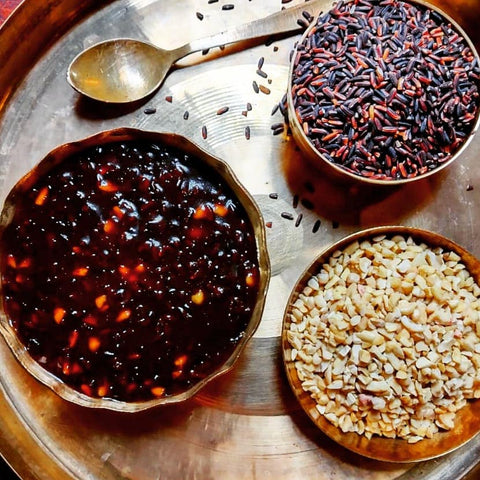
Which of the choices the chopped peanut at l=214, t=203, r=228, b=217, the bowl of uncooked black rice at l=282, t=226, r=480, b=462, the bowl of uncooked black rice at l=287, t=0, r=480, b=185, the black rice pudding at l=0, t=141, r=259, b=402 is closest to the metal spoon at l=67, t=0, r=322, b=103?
the bowl of uncooked black rice at l=287, t=0, r=480, b=185

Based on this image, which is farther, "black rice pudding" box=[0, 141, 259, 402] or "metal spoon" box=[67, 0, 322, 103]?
"metal spoon" box=[67, 0, 322, 103]

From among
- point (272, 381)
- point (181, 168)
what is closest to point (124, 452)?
point (272, 381)

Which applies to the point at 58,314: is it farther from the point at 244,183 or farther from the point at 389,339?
the point at 389,339

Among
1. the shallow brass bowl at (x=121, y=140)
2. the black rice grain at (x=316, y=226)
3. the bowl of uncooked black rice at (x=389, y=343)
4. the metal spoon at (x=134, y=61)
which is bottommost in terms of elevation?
the bowl of uncooked black rice at (x=389, y=343)

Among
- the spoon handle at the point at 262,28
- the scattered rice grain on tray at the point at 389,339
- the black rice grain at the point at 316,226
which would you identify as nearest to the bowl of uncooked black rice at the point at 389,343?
the scattered rice grain on tray at the point at 389,339

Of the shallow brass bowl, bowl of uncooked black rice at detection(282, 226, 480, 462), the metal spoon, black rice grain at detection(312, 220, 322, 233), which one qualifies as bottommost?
bowl of uncooked black rice at detection(282, 226, 480, 462)

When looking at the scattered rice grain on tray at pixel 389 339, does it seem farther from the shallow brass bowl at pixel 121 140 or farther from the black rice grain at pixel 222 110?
the black rice grain at pixel 222 110

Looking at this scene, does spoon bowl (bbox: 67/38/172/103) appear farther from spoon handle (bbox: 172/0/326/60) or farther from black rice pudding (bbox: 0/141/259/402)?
black rice pudding (bbox: 0/141/259/402)
